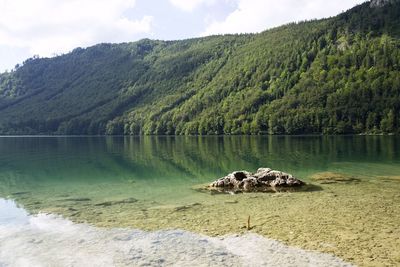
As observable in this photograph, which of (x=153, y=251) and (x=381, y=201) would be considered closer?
(x=153, y=251)

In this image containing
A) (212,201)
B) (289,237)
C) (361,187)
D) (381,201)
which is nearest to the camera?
(289,237)

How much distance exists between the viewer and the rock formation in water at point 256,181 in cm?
3844

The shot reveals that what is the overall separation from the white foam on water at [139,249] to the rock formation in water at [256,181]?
635 inches

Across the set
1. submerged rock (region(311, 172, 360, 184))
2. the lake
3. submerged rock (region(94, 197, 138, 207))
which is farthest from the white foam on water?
submerged rock (region(311, 172, 360, 184))

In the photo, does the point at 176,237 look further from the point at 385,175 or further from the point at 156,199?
the point at 385,175

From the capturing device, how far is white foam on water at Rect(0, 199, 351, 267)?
18.5 m

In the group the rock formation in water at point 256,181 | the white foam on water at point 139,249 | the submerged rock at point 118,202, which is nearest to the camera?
the white foam on water at point 139,249

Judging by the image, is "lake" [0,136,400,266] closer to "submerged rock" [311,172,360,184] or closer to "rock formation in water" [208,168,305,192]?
"submerged rock" [311,172,360,184]

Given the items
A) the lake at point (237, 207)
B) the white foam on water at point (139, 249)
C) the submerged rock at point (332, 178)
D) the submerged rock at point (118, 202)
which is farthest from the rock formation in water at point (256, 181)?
the white foam on water at point (139, 249)

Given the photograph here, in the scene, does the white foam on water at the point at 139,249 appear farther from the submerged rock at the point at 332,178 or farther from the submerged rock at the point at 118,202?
the submerged rock at the point at 332,178

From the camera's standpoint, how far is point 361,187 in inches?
1490

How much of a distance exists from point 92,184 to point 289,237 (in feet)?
99.3

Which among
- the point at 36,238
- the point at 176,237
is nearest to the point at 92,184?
the point at 36,238

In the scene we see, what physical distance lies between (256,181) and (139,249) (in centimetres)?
2039
